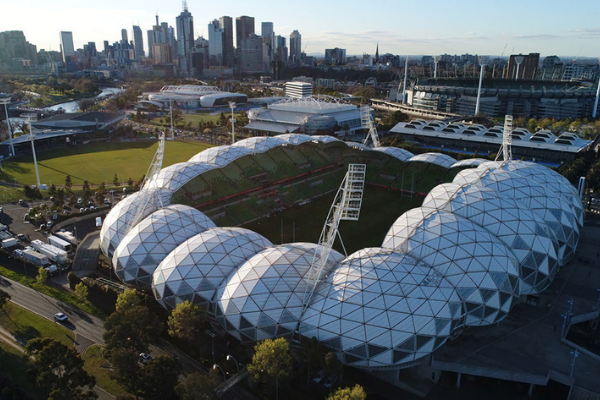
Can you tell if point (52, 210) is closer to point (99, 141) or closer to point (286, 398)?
point (286, 398)

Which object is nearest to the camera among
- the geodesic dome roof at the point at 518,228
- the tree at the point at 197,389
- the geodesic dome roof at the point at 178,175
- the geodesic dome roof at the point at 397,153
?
the tree at the point at 197,389

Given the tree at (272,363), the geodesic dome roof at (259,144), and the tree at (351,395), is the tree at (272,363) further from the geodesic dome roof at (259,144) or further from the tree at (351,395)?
the geodesic dome roof at (259,144)

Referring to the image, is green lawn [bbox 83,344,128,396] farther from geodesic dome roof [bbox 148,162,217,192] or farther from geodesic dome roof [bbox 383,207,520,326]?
geodesic dome roof [bbox 383,207,520,326]

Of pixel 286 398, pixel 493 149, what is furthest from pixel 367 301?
pixel 493 149

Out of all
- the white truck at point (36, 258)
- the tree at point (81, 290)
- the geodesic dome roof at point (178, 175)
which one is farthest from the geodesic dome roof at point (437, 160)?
the white truck at point (36, 258)

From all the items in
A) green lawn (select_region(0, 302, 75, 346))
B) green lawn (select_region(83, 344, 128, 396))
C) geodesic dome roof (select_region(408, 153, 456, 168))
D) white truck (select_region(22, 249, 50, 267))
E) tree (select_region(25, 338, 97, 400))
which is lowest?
green lawn (select_region(83, 344, 128, 396))

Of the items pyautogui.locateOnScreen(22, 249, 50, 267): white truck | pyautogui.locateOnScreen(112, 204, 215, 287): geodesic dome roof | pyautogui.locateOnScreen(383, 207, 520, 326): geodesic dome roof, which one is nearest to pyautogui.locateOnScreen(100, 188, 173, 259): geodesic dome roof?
pyautogui.locateOnScreen(112, 204, 215, 287): geodesic dome roof
